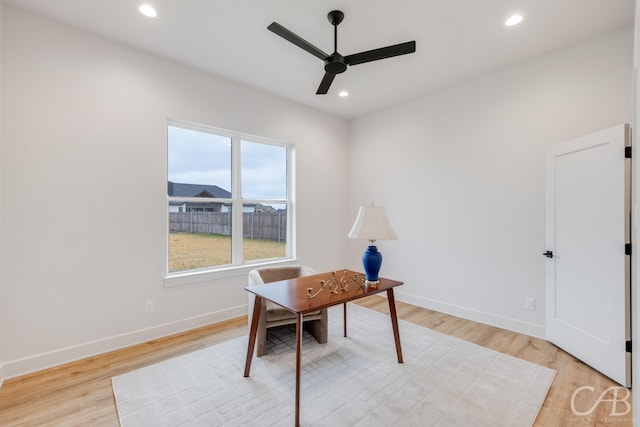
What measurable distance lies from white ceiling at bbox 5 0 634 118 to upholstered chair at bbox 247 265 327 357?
7.18 ft

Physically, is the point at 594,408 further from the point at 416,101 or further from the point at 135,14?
the point at 135,14

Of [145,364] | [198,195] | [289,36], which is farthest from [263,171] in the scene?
[145,364]

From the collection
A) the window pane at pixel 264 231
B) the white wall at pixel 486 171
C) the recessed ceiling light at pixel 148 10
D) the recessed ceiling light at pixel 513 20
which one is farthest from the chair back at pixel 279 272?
the recessed ceiling light at pixel 513 20

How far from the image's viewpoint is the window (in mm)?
3266

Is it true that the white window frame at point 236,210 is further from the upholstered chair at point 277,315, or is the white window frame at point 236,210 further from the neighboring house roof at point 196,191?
the upholstered chair at point 277,315

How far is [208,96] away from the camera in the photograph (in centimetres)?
335

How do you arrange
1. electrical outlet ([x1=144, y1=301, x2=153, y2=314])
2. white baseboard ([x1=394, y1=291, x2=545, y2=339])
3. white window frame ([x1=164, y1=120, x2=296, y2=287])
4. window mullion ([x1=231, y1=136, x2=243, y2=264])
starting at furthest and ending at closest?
window mullion ([x1=231, y1=136, x2=243, y2=264])
white window frame ([x1=164, y1=120, x2=296, y2=287])
white baseboard ([x1=394, y1=291, x2=545, y2=339])
electrical outlet ([x1=144, y1=301, x2=153, y2=314])

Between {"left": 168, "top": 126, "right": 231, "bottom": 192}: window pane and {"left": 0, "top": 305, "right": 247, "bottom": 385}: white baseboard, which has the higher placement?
{"left": 168, "top": 126, "right": 231, "bottom": 192}: window pane

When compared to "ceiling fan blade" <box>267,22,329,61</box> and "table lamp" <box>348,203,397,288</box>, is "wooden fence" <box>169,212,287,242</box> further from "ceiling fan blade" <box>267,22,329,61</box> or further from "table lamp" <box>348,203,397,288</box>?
"ceiling fan blade" <box>267,22,329,61</box>

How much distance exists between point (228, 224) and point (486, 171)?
10.3 feet

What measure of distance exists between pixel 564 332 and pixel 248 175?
12.2ft

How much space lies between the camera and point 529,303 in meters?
3.09

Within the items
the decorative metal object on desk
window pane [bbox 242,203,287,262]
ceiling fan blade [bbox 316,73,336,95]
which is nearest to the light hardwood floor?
window pane [bbox 242,203,287,262]

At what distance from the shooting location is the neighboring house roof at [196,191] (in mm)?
3218
